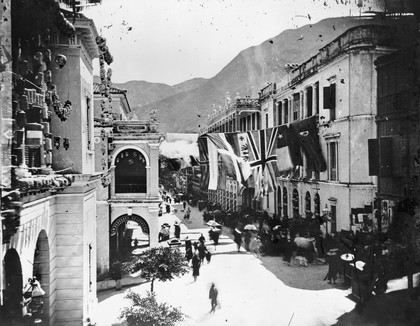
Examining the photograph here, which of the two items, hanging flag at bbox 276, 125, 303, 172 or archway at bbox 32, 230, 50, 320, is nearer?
archway at bbox 32, 230, 50, 320

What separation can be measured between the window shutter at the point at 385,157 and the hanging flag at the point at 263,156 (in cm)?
285

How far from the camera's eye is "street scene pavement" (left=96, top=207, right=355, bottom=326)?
31.7ft

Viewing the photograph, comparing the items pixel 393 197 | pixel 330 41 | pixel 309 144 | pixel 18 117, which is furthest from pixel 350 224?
pixel 18 117

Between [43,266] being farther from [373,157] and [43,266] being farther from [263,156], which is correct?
[373,157]

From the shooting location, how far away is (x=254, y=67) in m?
12.2

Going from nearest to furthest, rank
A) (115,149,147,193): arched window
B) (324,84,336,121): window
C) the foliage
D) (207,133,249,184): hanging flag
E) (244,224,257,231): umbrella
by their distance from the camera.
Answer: the foliage, (207,133,249,184): hanging flag, (324,84,336,121): window, (115,149,147,193): arched window, (244,224,257,231): umbrella

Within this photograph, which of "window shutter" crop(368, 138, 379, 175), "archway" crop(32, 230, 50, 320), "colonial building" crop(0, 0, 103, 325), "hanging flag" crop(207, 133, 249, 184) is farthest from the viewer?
"hanging flag" crop(207, 133, 249, 184)

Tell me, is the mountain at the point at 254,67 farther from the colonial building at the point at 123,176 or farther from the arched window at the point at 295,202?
the arched window at the point at 295,202

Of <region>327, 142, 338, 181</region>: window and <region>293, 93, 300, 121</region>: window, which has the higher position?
<region>293, 93, 300, 121</region>: window

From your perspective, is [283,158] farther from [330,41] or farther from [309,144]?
[330,41]

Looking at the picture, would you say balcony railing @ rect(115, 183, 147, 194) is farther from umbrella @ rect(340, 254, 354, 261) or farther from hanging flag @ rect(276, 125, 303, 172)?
umbrella @ rect(340, 254, 354, 261)

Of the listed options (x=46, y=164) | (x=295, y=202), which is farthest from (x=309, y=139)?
(x=46, y=164)

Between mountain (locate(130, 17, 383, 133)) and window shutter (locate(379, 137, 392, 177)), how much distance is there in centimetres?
315

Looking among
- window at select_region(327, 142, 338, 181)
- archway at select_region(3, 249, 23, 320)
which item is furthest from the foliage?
window at select_region(327, 142, 338, 181)
